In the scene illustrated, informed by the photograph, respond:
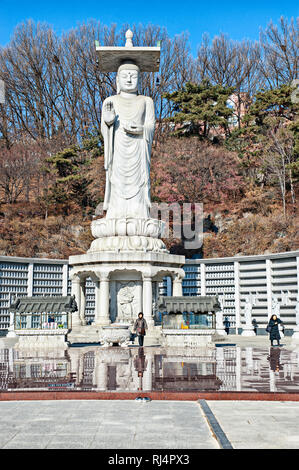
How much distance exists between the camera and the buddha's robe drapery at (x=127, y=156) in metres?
21.7

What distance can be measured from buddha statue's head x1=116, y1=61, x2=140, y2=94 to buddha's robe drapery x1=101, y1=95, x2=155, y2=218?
489 millimetres

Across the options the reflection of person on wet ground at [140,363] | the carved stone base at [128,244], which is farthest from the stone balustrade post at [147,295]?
the reflection of person on wet ground at [140,363]

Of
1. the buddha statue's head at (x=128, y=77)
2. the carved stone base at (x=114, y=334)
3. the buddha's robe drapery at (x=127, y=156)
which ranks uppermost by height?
the buddha statue's head at (x=128, y=77)

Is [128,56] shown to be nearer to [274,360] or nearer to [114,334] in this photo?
[114,334]

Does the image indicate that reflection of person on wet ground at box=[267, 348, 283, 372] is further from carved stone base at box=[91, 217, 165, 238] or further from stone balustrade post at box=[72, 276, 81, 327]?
stone balustrade post at box=[72, 276, 81, 327]

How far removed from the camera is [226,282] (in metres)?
25.0

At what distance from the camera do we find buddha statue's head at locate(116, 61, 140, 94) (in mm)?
21984

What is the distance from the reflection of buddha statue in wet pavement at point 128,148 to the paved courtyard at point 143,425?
15129 mm

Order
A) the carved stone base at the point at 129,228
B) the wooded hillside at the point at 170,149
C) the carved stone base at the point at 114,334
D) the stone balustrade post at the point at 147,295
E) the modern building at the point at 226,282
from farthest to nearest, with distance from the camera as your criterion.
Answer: the wooded hillside at the point at 170,149 → the modern building at the point at 226,282 → the carved stone base at the point at 129,228 → the stone balustrade post at the point at 147,295 → the carved stone base at the point at 114,334

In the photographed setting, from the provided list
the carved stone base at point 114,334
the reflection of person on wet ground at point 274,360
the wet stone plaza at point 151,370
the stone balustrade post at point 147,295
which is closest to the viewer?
the wet stone plaza at point 151,370

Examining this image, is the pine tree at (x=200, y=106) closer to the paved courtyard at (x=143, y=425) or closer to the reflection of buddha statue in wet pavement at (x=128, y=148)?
the reflection of buddha statue in wet pavement at (x=128, y=148)

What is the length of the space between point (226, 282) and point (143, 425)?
1985cm

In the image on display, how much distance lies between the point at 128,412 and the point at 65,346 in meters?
9.59

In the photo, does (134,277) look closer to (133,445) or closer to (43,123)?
(133,445)
